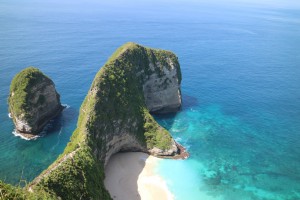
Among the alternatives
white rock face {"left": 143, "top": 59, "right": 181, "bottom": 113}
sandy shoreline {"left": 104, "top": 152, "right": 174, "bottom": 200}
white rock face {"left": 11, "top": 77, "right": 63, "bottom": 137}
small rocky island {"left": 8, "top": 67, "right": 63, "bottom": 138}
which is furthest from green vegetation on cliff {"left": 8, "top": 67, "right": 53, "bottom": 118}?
white rock face {"left": 143, "top": 59, "right": 181, "bottom": 113}

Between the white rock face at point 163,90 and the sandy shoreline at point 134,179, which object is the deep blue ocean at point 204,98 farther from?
the white rock face at point 163,90

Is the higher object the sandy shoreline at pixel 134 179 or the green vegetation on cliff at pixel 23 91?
the green vegetation on cliff at pixel 23 91

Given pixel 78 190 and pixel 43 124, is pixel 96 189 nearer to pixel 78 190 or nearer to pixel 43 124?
pixel 78 190

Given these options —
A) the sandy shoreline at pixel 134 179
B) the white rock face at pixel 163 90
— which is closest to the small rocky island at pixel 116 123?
the white rock face at pixel 163 90

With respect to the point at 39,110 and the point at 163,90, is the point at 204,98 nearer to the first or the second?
the point at 163,90

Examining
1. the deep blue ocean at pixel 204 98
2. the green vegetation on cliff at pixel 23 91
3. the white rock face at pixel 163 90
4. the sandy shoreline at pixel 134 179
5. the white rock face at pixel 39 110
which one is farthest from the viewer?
the white rock face at pixel 163 90

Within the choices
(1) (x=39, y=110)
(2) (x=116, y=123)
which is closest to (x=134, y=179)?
(2) (x=116, y=123)

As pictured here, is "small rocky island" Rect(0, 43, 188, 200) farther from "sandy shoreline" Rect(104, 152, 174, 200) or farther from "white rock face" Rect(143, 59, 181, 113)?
"sandy shoreline" Rect(104, 152, 174, 200)
